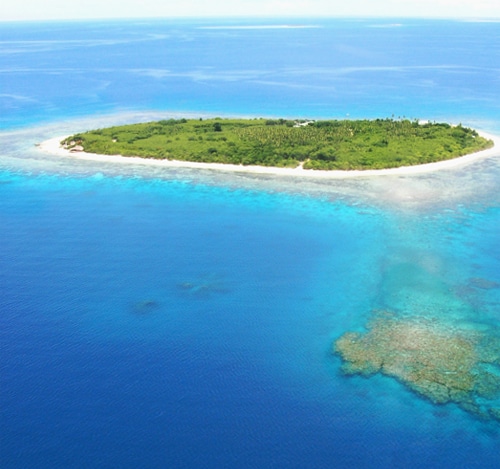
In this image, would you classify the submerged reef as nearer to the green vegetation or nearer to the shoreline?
the shoreline

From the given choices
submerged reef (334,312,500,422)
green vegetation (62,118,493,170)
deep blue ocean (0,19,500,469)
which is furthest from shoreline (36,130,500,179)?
submerged reef (334,312,500,422)

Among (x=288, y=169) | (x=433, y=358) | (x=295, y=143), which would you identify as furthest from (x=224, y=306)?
(x=295, y=143)

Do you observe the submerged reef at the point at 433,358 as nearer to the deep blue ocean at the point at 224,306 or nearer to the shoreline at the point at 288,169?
the deep blue ocean at the point at 224,306

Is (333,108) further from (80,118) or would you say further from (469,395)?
(469,395)

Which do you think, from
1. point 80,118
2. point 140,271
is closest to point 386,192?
point 140,271

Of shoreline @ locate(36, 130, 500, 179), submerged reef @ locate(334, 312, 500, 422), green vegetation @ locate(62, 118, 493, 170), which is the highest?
green vegetation @ locate(62, 118, 493, 170)

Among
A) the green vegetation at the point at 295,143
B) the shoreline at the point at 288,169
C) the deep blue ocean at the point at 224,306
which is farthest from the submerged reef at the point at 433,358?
the green vegetation at the point at 295,143

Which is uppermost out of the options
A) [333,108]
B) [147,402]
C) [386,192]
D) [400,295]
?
[333,108]
